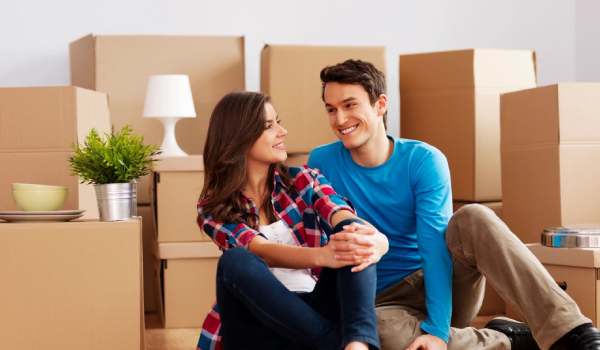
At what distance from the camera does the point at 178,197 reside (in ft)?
6.97

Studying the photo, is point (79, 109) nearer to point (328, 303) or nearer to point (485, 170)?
point (328, 303)

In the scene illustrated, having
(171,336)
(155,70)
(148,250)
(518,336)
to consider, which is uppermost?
(155,70)

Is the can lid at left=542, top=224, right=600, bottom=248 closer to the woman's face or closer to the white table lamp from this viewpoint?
the woman's face

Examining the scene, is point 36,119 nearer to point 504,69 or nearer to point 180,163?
point 180,163

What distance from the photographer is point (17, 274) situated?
1318mm

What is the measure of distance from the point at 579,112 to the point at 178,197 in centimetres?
122

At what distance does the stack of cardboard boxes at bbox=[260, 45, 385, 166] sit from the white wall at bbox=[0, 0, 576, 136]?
0.37 metres

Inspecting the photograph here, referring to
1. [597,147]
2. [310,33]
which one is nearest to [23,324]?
[597,147]

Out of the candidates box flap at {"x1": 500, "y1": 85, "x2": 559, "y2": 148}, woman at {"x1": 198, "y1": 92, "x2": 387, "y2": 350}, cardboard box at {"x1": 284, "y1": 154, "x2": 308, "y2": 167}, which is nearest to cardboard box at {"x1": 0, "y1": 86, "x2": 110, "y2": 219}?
woman at {"x1": 198, "y1": 92, "x2": 387, "y2": 350}

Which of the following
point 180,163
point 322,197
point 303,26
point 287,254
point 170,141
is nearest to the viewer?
point 287,254

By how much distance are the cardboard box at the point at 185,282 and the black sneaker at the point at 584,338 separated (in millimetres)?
1173

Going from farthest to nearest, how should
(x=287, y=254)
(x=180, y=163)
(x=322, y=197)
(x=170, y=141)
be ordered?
(x=170, y=141) → (x=180, y=163) → (x=322, y=197) → (x=287, y=254)

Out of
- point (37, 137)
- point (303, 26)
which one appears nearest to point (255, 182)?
point (37, 137)

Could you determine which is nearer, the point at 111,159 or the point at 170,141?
the point at 111,159
